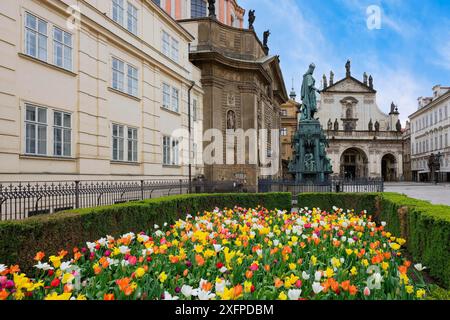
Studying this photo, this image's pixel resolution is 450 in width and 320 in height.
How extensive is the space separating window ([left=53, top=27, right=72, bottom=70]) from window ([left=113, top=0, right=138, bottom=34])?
3.88 metres

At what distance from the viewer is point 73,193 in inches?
451

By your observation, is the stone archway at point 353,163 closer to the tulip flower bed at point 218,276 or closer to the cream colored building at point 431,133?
the cream colored building at point 431,133

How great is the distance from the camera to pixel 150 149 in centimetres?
1894

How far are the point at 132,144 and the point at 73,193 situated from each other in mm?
6281

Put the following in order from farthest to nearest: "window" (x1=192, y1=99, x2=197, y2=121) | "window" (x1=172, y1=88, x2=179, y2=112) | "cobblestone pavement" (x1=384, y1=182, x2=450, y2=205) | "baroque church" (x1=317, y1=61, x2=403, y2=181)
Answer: "baroque church" (x1=317, y1=61, x2=403, y2=181), "window" (x1=192, y1=99, x2=197, y2=121), "window" (x1=172, y1=88, x2=179, y2=112), "cobblestone pavement" (x1=384, y1=182, x2=450, y2=205)

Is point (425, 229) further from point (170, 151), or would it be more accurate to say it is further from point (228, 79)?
point (228, 79)

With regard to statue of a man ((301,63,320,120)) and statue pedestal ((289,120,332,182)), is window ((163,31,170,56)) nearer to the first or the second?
statue of a man ((301,63,320,120))

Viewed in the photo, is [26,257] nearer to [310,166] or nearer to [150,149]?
[150,149]

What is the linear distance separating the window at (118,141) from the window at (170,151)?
4515mm

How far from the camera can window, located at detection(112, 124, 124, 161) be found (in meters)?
16.0

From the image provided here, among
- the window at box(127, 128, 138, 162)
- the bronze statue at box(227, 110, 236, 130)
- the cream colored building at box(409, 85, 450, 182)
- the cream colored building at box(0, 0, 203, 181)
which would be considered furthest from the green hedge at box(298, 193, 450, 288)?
the cream colored building at box(409, 85, 450, 182)

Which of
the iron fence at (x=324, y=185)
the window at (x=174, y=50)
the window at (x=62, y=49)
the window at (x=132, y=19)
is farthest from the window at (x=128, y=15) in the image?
the iron fence at (x=324, y=185)

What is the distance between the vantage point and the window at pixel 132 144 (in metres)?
17.2

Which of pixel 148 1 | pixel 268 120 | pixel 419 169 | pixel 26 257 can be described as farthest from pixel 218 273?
pixel 419 169
